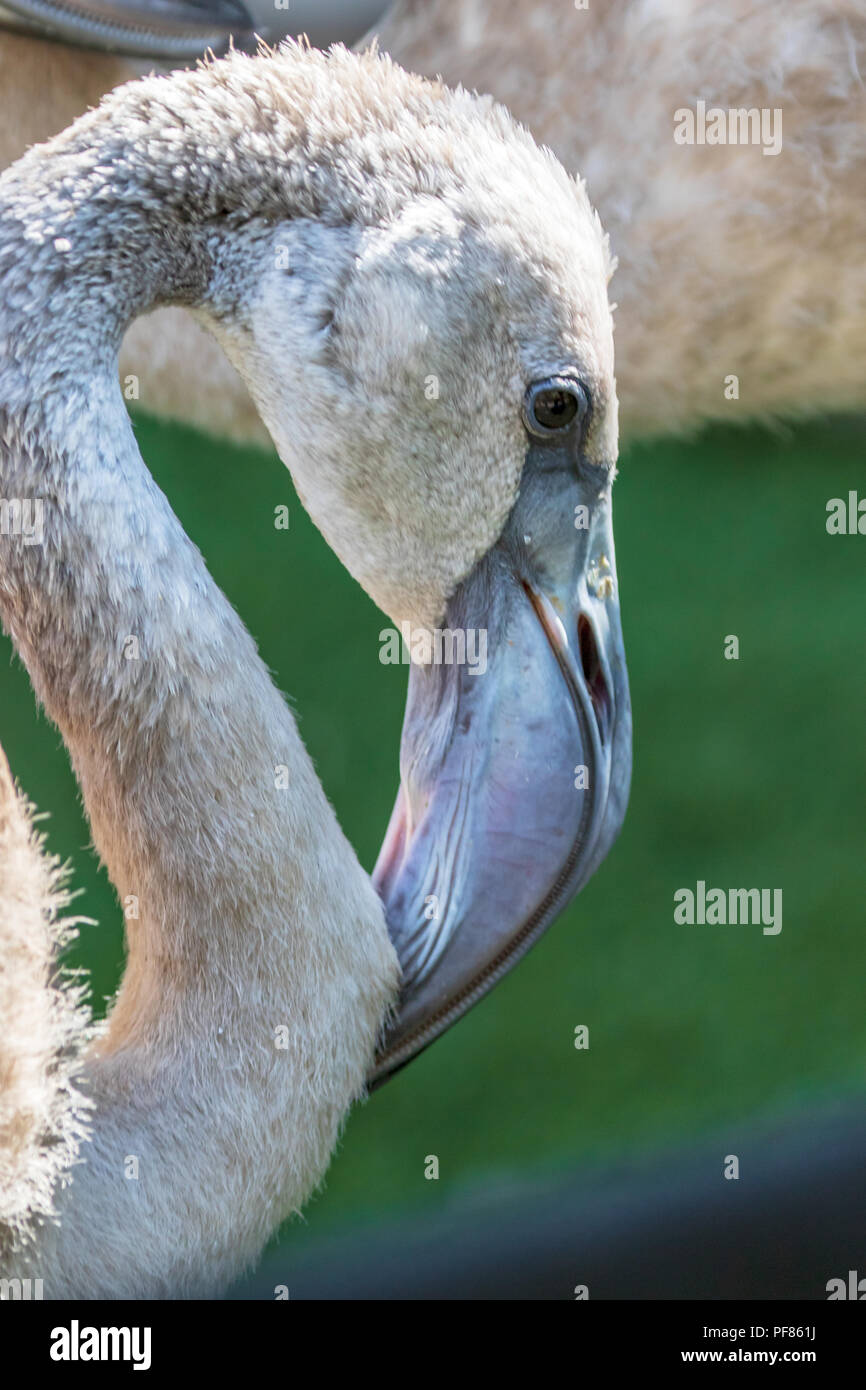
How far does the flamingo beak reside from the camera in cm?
113

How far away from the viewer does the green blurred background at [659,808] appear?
2.54m

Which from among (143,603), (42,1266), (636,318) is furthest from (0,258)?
(636,318)

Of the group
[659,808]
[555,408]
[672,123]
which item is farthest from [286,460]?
[659,808]

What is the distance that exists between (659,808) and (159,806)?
5.38 ft

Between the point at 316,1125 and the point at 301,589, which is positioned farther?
the point at 301,589

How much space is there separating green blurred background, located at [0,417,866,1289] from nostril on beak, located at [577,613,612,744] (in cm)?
143

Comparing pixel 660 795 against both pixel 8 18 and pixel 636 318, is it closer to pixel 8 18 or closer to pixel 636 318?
pixel 636 318

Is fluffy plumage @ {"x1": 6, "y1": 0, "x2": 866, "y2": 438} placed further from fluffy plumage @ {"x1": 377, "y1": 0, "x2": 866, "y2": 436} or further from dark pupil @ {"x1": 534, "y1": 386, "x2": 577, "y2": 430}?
dark pupil @ {"x1": 534, "y1": 386, "x2": 577, "y2": 430}

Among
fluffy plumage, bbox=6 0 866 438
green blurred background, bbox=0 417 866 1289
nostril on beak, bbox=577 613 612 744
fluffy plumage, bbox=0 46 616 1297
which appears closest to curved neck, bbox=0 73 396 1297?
fluffy plumage, bbox=0 46 616 1297

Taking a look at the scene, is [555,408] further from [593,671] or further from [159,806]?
[159,806]

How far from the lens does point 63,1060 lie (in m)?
1.12

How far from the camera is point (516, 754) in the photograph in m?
1.13

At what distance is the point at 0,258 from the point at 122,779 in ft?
1.28
